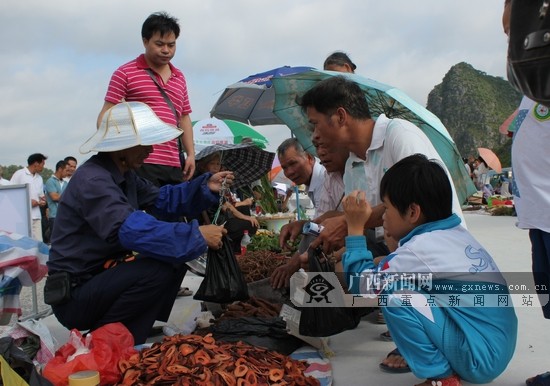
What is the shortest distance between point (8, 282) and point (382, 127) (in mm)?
2465

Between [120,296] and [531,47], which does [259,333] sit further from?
[531,47]

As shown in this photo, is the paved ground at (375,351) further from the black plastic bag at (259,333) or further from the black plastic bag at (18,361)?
the black plastic bag at (18,361)

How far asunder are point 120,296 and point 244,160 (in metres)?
2.07

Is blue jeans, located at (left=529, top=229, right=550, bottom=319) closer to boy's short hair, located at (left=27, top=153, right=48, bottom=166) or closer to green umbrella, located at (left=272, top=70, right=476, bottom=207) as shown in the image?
green umbrella, located at (left=272, top=70, right=476, bottom=207)

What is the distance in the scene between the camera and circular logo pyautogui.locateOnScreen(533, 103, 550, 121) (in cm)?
Answer: 236

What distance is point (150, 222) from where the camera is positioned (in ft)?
9.58

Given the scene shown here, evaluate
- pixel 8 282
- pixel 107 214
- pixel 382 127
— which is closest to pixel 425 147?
pixel 382 127

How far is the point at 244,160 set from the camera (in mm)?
4859

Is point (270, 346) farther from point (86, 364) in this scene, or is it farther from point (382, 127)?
point (382, 127)

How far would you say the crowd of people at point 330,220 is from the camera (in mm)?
2328

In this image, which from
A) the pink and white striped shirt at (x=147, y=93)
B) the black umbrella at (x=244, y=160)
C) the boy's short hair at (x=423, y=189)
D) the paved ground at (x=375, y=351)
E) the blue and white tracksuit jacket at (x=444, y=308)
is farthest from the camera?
the black umbrella at (x=244, y=160)

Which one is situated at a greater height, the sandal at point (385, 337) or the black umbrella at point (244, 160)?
the black umbrella at point (244, 160)

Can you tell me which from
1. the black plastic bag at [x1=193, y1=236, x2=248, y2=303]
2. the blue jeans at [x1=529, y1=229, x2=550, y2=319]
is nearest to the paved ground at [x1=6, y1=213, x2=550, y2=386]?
the blue jeans at [x1=529, y1=229, x2=550, y2=319]

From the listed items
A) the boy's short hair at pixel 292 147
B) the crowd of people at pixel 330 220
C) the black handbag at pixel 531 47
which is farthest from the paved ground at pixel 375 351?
the black handbag at pixel 531 47
